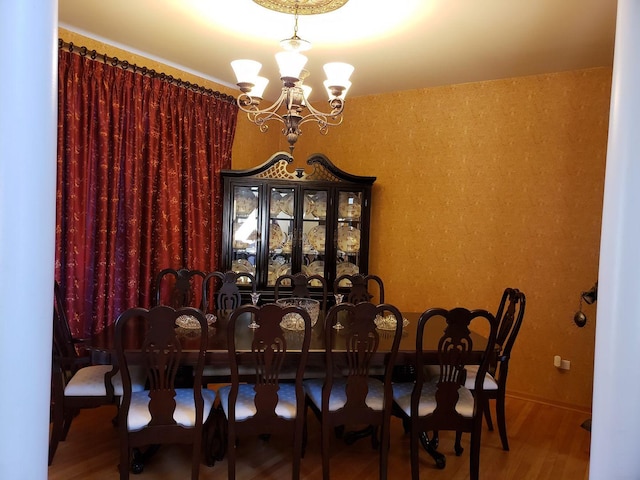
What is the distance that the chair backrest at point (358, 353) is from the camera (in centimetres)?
222

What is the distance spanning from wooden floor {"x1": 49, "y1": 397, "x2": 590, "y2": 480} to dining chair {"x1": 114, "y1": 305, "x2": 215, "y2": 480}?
1.26ft

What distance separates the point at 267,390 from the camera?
7.38ft

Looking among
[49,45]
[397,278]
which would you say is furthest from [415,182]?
[49,45]

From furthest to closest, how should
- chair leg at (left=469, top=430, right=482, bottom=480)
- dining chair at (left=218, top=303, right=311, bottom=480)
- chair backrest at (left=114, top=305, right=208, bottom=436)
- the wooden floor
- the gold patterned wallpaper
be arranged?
1. the gold patterned wallpaper
2. the wooden floor
3. chair leg at (left=469, top=430, right=482, bottom=480)
4. dining chair at (left=218, top=303, right=311, bottom=480)
5. chair backrest at (left=114, top=305, right=208, bottom=436)

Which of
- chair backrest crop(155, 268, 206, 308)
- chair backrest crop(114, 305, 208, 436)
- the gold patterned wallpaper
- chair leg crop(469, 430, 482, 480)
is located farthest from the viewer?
the gold patterned wallpaper

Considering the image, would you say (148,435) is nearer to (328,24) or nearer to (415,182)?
(328,24)

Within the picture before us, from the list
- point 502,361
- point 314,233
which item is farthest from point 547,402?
point 314,233

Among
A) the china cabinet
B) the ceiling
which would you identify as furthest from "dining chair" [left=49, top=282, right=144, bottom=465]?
the ceiling

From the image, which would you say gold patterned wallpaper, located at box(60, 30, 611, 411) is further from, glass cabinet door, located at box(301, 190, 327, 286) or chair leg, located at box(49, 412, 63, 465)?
chair leg, located at box(49, 412, 63, 465)

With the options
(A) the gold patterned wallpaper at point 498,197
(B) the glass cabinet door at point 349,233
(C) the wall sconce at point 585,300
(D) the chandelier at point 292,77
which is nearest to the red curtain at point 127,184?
(A) the gold patterned wallpaper at point 498,197

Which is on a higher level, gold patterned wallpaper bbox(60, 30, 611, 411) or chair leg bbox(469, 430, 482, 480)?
gold patterned wallpaper bbox(60, 30, 611, 411)

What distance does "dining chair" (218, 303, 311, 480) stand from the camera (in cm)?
215

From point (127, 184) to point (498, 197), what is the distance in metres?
2.85

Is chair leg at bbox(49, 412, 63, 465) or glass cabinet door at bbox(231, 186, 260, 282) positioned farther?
glass cabinet door at bbox(231, 186, 260, 282)
